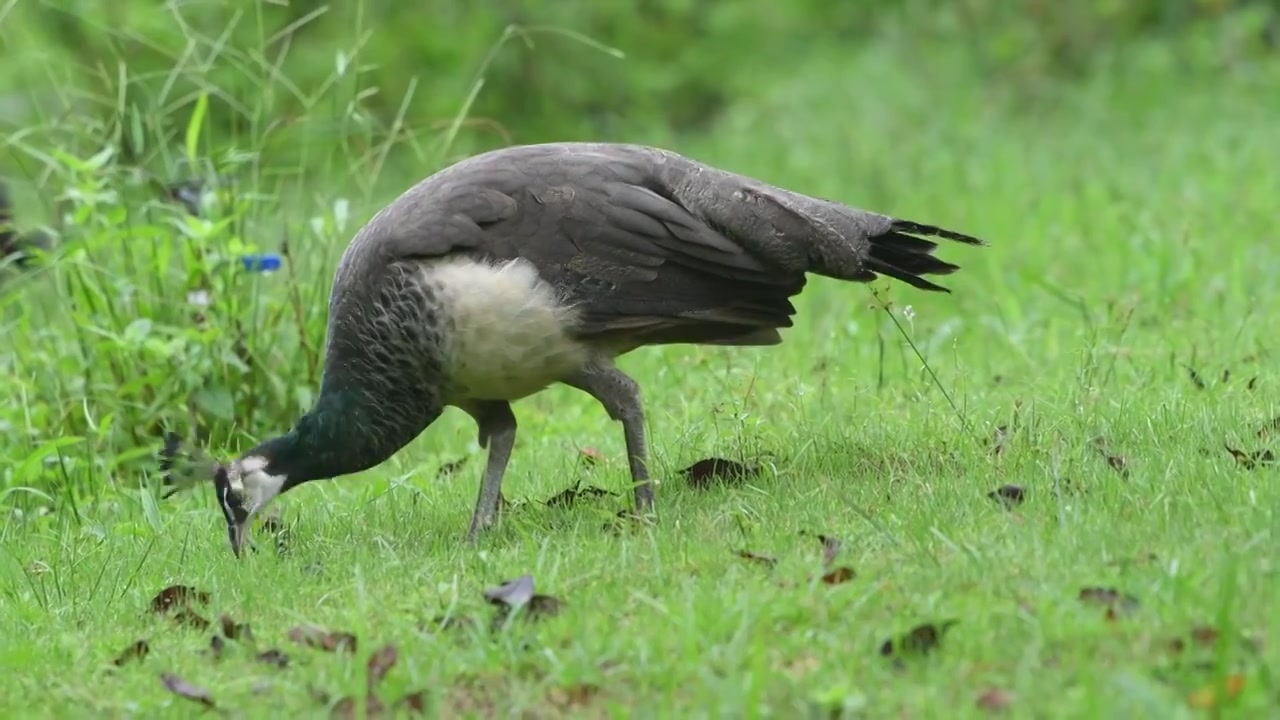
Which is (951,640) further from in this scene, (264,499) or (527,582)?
(264,499)

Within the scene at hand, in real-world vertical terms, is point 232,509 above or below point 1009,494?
below

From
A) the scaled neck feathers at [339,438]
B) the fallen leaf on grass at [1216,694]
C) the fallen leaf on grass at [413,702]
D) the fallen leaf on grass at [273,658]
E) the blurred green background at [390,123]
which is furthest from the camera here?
the blurred green background at [390,123]

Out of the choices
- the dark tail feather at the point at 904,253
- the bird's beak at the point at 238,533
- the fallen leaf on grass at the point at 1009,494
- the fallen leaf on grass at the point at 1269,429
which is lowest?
the bird's beak at the point at 238,533

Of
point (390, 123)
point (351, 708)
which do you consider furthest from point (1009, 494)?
point (390, 123)

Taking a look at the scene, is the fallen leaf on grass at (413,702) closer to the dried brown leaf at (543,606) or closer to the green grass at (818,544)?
the green grass at (818,544)

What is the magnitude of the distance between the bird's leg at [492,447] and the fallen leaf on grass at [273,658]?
1199 millimetres

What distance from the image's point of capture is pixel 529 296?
5.13 meters

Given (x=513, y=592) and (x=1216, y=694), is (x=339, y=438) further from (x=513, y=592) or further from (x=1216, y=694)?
(x=1216, y=694)

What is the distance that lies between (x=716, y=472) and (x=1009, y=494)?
1.06 meters

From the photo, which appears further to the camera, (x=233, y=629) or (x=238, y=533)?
(x=238, y=533)

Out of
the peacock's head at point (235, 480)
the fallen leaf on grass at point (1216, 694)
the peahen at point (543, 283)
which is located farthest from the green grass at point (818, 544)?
the peahen at point (543, 283)

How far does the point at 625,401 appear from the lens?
5.39 metres

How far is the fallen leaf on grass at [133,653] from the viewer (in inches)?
171

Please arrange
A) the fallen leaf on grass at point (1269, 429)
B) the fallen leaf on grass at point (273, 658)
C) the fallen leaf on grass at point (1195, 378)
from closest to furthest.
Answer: the fallen leaf on grass at point (273, 658) → the fallen leaf on grass at point (1269, 429) → the fallen leaf on grass at point (1195, 378)
